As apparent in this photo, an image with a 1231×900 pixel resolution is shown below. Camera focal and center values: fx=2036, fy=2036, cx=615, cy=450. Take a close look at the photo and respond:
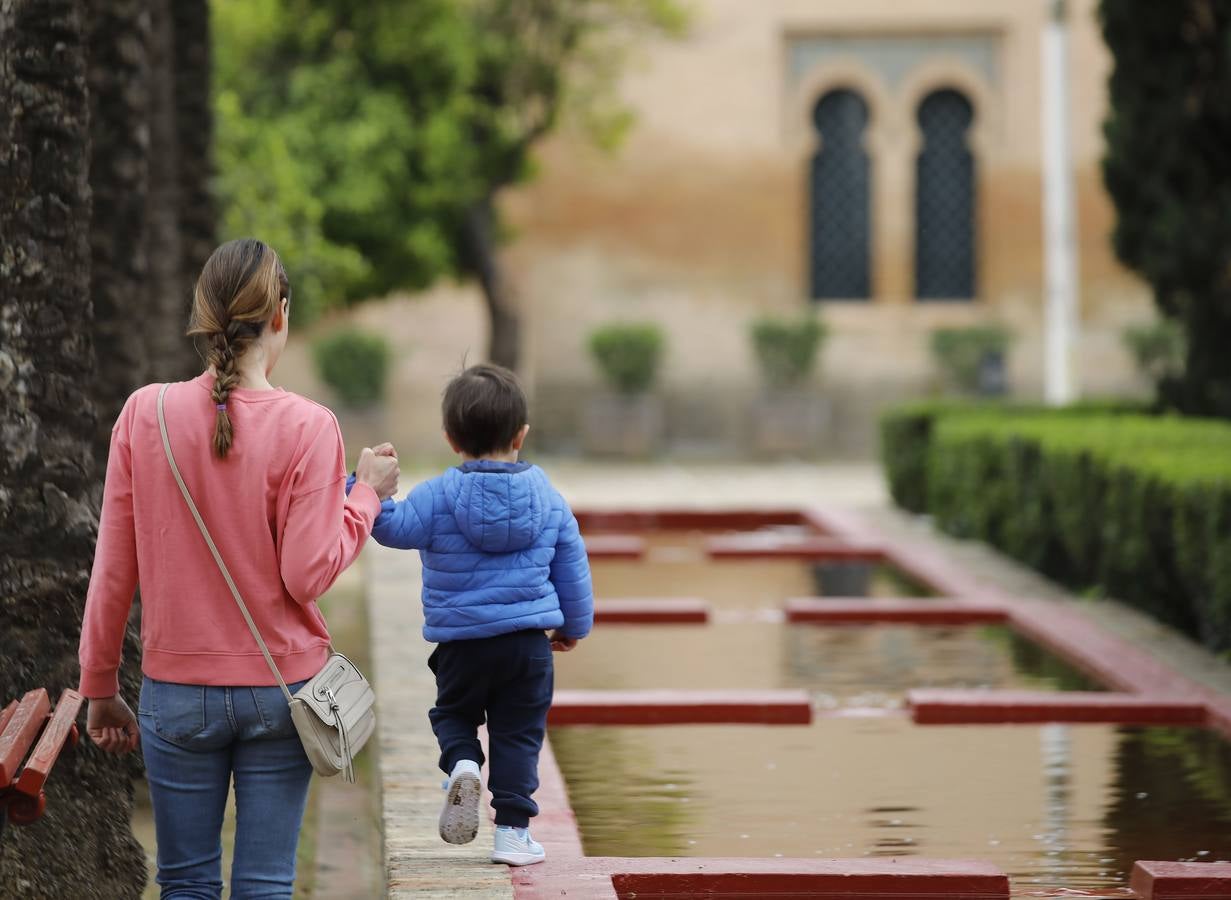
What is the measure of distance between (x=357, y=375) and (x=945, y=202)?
849cm

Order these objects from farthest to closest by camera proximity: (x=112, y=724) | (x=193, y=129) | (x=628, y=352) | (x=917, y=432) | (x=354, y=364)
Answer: (x=628, y=352) → (x=354, y=364) → (x=917, y=432) → (x=193, y=129) → (x=112, y=724)

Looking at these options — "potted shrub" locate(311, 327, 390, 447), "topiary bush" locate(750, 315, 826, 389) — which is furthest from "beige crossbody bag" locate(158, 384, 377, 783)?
"topiary bush" locate(750, 315, 826, 389)

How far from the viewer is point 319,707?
12.5ft

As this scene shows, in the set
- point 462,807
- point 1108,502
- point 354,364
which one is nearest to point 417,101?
point 354,364

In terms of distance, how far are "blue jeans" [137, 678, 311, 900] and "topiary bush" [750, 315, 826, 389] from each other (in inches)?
878

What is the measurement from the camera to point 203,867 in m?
3.91

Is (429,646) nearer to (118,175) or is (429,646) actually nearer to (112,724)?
(118,175)

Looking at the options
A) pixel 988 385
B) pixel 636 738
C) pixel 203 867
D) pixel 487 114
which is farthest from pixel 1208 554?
pixel 988 385

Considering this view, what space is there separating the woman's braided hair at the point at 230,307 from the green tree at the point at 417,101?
51.6 feet

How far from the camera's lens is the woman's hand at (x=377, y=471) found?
4.21 m

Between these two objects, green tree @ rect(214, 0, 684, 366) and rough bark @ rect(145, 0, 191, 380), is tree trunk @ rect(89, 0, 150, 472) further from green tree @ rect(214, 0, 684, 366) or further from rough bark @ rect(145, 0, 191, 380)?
green tree @ rect(214, 0, 684, 366)

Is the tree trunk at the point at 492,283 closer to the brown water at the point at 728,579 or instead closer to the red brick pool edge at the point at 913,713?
the red brick pool edge at the point at 913,713

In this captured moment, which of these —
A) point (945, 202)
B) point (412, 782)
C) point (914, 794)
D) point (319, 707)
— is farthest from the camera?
point (945, 202)

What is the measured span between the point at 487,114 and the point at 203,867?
19.5 m
